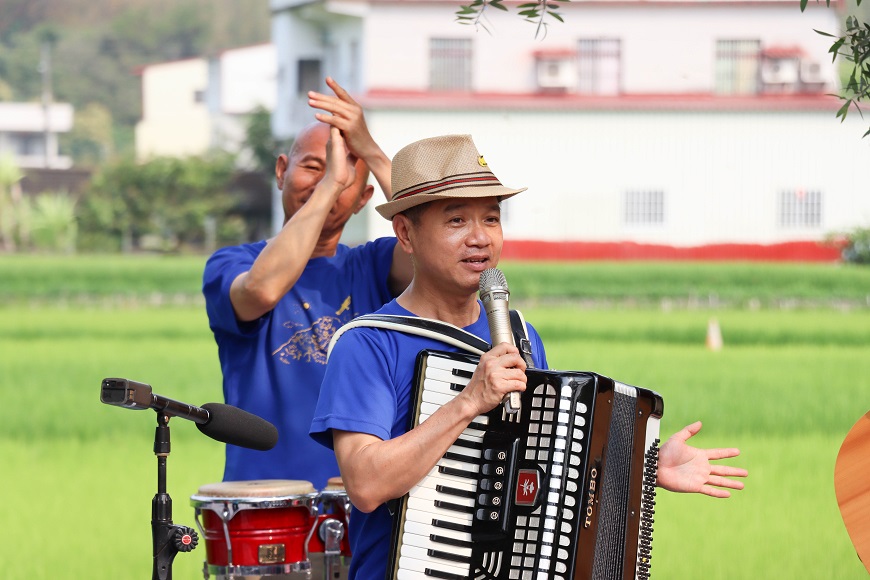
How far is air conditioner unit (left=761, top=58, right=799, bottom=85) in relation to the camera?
1820 inches

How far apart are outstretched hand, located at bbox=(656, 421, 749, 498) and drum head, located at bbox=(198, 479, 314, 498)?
1.34 meters

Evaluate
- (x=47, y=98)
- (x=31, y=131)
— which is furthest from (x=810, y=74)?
(x=47, y=98)

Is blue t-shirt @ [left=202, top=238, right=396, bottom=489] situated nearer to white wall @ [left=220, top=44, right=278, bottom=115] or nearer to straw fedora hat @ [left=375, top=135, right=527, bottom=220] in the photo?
Answer: straw fedora hat @ [left=375, top=135, right=527, bottom=220]

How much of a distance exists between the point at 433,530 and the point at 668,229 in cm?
4285

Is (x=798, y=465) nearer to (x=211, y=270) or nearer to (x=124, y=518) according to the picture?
(x=124, y=518)

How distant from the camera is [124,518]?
444 inches

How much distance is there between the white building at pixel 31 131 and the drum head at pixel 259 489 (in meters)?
94.9

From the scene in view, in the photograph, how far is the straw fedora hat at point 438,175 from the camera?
399cm

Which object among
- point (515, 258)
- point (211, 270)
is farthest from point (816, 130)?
point (211, 270)

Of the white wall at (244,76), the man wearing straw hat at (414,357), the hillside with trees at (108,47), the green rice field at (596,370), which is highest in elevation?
the hillside with trees at (108,47)

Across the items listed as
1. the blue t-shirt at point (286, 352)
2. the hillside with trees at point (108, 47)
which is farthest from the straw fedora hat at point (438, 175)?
the hillside with trees at point (108, 47)

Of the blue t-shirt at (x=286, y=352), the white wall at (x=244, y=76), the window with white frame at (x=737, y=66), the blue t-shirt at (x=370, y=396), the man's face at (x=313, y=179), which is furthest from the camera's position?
the white wall at (x=244, y=76)

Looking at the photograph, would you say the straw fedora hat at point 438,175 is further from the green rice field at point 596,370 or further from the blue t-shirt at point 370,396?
the green rice field at point 596,370

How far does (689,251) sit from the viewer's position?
144 feet
